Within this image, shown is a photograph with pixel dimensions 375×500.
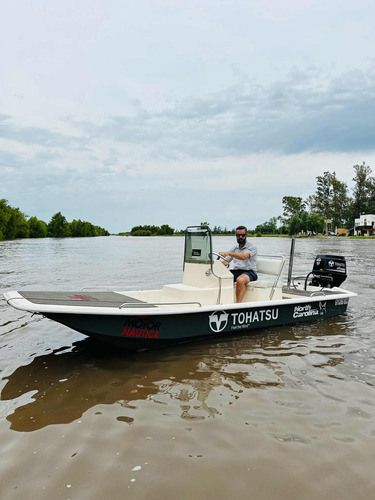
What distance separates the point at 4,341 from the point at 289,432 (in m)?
5.29

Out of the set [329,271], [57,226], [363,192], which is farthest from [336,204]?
[329,271]

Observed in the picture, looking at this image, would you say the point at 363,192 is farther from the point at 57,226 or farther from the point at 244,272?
the point at 244,272

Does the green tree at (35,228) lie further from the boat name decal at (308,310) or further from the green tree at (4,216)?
the boat name decal at (308,310)

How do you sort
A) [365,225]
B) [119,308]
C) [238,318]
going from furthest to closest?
[365,225] → [238,318] → [119,308]

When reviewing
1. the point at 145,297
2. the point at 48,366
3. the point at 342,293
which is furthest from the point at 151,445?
the point at 342,293

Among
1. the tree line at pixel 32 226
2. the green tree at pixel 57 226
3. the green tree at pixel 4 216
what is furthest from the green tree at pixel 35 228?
the green tree at pixel 4 216

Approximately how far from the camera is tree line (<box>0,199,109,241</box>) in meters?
78.1

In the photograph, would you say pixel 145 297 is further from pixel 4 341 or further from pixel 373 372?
pixel 373 372

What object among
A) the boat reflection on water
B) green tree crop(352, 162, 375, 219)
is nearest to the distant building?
green tree crop(352, 162, 375, 219)

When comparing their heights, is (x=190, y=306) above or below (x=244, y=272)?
below

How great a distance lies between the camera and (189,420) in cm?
414

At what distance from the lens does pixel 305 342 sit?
7.06 meters

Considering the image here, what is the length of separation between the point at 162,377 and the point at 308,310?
416 centimetres

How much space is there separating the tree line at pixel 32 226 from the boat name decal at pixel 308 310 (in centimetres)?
7502
